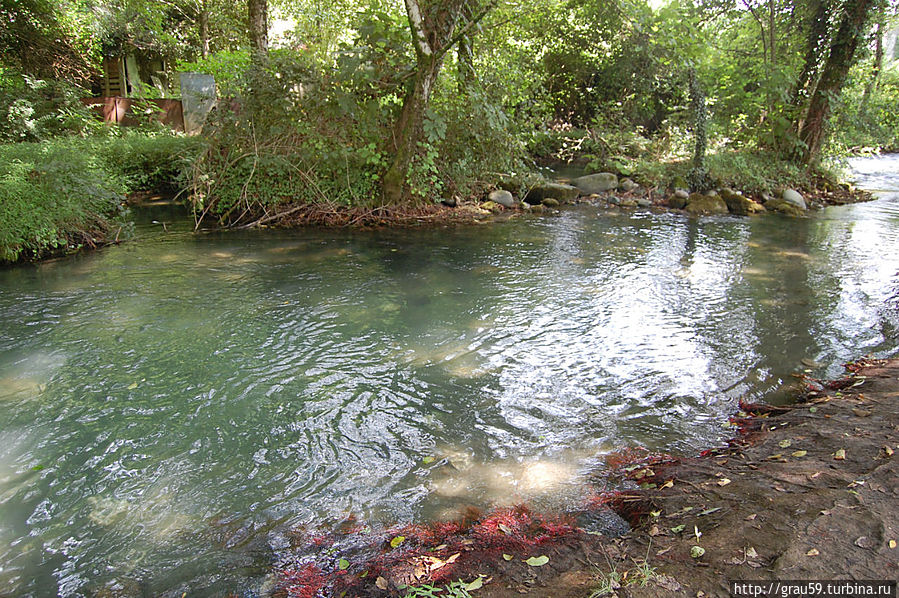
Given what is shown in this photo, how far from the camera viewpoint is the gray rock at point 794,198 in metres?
12.9

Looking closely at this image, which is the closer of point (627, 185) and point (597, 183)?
point (597, 183)

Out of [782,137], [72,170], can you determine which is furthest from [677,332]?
[782,137]

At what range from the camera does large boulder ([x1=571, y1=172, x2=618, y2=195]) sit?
14164mm

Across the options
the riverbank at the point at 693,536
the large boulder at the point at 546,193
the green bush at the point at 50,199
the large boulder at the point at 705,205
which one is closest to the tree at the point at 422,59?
the large boulder at the point at 546,193

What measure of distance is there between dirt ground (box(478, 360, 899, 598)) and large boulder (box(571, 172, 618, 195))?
35.6 feet

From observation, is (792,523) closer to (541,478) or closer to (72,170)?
(541,478)

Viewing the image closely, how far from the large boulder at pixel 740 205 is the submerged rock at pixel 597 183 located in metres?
2.60

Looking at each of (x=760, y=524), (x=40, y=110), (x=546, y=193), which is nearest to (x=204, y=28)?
(x=40, y=110)

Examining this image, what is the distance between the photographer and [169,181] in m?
13.0

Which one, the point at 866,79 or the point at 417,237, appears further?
the point at 866,79

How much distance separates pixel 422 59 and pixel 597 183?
6064mm

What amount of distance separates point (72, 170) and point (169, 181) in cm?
493

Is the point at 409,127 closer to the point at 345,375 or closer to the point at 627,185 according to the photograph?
the point at 627,185

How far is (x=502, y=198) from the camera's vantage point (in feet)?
41.4
